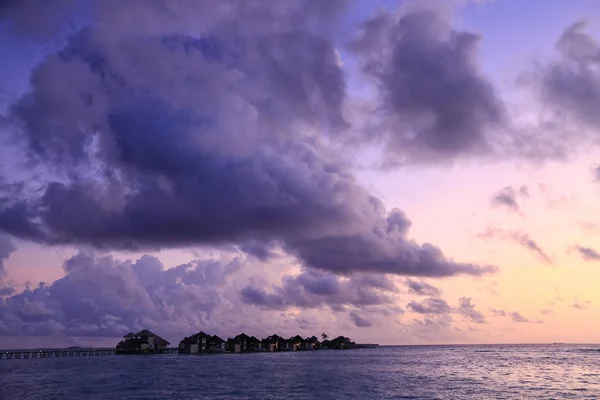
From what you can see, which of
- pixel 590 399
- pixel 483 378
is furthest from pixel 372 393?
pixel 483 378

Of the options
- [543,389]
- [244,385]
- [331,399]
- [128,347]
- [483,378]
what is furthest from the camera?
[128,347]

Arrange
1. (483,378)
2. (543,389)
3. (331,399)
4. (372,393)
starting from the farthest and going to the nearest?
(483,378)
(543,389)
(372,393)
(331,399)

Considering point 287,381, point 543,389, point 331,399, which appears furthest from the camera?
point 287,381

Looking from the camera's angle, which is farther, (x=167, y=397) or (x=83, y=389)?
(x=83, y=389)

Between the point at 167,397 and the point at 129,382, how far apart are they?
71.2ft

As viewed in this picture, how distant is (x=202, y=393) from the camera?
211 feet

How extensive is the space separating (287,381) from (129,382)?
79.1ft

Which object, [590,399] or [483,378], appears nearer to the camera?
[590,399]

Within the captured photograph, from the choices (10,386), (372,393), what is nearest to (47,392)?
(10,386)

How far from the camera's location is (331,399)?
5766 cm

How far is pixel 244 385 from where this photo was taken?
73250mm

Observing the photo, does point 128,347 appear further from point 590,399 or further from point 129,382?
point 590,399

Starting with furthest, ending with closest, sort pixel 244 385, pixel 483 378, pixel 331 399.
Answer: pixel 483 378, pixel 244 385, pixel 331 399

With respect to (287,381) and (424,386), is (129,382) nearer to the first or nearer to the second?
(287,381)
